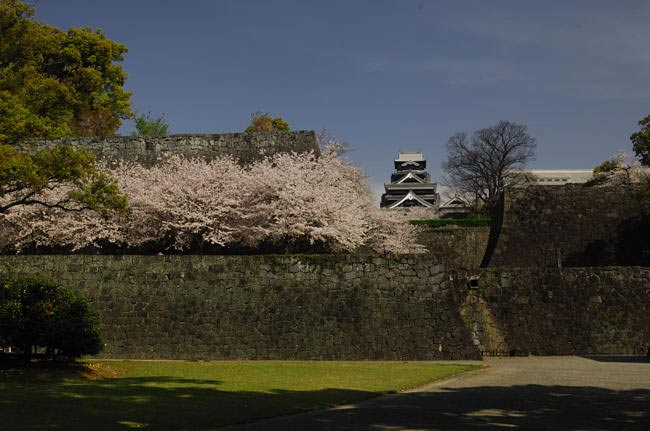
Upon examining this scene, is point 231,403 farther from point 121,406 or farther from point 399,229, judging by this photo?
point 399,229

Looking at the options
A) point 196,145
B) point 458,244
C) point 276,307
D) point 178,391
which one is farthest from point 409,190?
point 178,391

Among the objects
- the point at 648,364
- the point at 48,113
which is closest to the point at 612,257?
the point at 648,364

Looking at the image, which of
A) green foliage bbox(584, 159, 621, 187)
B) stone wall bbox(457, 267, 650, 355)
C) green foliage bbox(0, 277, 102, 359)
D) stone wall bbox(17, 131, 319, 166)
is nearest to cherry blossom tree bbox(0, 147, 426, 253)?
stone wall bbox(17, 131, 319, 166)

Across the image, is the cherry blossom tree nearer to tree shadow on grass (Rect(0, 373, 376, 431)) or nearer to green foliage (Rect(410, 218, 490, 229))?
tree shadow on grass (Rect(0, 373, 376, 431))

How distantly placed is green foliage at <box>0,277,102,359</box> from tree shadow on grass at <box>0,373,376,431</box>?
1.62 meters

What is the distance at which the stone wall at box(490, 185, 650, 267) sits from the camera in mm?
36188

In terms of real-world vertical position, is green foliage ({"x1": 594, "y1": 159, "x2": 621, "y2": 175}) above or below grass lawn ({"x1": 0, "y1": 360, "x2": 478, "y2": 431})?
above

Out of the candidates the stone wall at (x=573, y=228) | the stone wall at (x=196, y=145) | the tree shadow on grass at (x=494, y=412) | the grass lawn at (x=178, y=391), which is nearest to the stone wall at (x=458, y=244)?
the stone wall at (x=573, y=228)

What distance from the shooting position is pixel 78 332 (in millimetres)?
17438

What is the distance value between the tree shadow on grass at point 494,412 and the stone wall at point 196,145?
2170 centimetres

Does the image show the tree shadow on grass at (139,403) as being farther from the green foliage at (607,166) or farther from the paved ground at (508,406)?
the green foliage at (607,166)

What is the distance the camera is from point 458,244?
152ft

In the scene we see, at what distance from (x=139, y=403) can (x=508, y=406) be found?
20.1 ft

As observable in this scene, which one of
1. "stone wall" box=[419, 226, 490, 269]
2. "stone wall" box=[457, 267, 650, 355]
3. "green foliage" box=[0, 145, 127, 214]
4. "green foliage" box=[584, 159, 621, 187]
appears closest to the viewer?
"green foliage" box=[0, 145, 127, 214]
